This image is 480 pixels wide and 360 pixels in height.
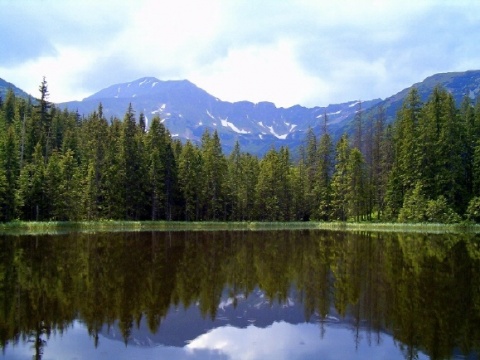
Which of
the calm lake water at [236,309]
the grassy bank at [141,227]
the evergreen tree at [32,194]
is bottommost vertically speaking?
the calm lake water at [236,309]

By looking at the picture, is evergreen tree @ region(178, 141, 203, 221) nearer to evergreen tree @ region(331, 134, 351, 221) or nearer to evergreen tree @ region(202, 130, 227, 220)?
evergreen tree @ region(202, 130, 227, 220)

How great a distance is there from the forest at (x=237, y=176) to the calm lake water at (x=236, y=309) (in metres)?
38.1

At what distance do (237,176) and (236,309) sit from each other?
80.6 m

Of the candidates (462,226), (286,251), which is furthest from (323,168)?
(286,251)

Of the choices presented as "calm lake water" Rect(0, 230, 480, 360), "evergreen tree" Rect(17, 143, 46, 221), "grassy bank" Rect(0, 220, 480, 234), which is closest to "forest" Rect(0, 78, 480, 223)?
"evergreen tree" Rect(17, 143, 46, 221)

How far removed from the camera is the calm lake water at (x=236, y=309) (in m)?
10.8

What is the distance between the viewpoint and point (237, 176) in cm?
9550

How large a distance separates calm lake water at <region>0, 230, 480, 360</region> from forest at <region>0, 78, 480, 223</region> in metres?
38.1

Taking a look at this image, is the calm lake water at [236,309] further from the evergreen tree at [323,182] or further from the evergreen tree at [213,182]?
the evergreen tree at [323,182]

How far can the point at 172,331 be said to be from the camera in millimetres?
12023

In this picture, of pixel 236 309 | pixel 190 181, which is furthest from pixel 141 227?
pixel 236 309

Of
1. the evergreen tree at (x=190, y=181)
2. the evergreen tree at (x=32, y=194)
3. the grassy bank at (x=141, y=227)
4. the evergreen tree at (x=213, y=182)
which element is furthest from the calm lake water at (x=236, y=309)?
the evergreen tree at (x=213, y=182)

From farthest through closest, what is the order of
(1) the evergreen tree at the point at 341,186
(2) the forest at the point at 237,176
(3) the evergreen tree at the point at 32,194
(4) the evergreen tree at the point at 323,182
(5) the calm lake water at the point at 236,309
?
(4) the evergreen tree at the point at 323,182 → (1) the evergreen tree at the point at 341,186 → (2) the forest at the point at 237,176 → (3) the evergreen tree at the point at 32,194 → (5) the calm lake water at the point at 236,309

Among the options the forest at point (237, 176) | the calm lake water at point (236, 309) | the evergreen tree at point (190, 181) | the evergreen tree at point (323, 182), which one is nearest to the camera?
the calm lake water at point (236, 309)
